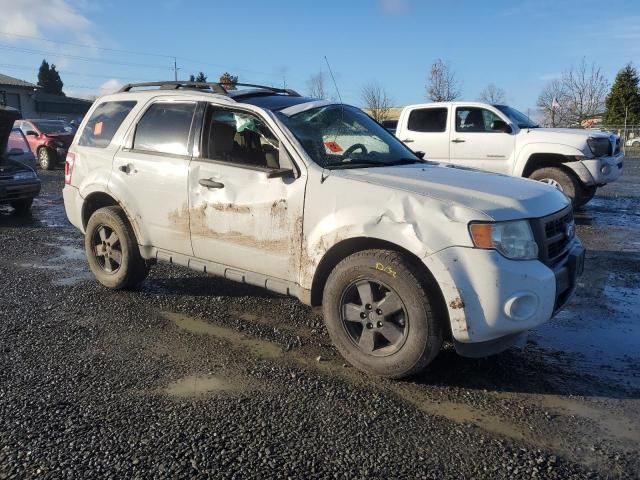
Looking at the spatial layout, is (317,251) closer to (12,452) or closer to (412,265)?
(412,265)

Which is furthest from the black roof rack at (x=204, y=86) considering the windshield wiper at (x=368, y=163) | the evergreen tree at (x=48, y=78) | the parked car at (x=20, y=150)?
the evergreen tree at (x=48, y=78)

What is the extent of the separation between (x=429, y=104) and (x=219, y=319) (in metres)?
8.23

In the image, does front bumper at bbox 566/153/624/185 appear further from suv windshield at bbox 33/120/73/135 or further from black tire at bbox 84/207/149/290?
suv windshield at bbox 33/120/73/135

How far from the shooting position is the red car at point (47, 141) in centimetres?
1945

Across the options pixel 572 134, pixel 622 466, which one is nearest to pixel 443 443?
pixel 622 466

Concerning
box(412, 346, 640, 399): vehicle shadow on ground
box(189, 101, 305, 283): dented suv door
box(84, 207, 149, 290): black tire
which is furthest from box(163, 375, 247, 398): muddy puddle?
box(84, 207, 149, 290): black tire

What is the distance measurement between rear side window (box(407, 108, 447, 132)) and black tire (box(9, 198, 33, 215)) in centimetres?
774

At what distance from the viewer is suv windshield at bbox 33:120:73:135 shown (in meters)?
19.9

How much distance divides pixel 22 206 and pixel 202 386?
913 cm

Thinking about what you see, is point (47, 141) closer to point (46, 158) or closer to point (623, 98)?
point (46, 158)

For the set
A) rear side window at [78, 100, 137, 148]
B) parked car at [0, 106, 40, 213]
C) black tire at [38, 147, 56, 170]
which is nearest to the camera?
rear side window at [78, 100, 137, 148]

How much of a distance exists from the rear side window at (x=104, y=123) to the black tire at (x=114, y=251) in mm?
711

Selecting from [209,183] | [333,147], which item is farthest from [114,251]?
[333,147]

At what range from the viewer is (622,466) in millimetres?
2799
